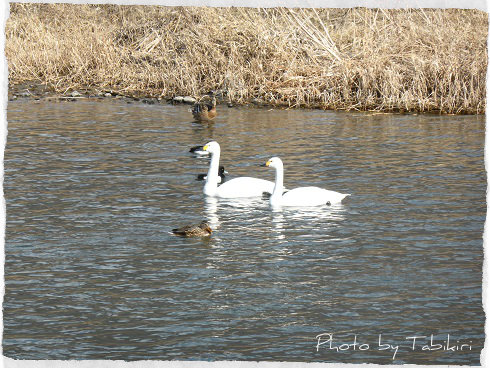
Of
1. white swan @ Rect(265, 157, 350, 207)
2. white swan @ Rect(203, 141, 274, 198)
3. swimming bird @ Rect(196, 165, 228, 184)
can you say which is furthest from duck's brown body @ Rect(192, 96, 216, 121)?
white swan @ Rect(265, 157, 350, 207)

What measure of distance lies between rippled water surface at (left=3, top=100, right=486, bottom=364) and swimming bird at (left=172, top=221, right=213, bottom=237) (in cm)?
18

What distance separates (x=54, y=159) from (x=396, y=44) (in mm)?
9692

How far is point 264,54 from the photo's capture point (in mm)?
25125

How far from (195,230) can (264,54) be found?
13677mm

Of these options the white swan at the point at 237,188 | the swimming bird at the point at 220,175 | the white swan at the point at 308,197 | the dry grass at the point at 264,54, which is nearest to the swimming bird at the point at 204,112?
the dry grass at the point at 264,54

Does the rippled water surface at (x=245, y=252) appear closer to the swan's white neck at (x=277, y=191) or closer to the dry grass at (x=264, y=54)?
the swan's white neck at (x=277, y=191)

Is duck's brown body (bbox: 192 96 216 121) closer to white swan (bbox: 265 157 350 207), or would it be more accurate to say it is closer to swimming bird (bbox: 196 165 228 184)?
swimming bird (bbox: 196 165 228 184)

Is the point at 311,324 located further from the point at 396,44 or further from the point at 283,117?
the point at 396,44

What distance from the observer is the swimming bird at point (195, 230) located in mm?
12016

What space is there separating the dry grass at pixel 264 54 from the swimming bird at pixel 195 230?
11.6 metres

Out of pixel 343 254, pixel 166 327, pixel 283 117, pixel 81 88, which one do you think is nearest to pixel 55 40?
pixel 81 88

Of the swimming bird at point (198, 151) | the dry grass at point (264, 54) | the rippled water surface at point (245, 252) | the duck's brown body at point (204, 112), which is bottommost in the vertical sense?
the rippled water surface at point (245, 252)

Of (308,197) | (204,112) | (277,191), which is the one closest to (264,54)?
(204,112)

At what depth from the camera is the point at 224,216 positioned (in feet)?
44.3
